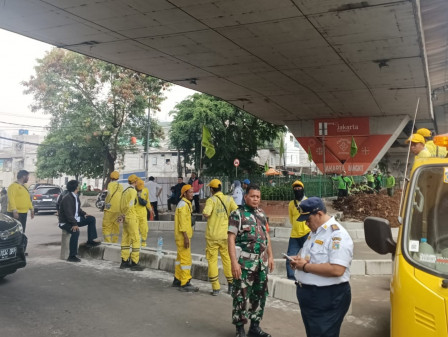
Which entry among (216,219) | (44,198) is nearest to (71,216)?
(216,219)

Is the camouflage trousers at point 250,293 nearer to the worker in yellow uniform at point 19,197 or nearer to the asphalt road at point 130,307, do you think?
the asphalt road at point 130,307

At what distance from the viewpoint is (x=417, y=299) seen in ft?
8.24

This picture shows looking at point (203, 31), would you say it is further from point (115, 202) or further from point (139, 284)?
point (139, 284)

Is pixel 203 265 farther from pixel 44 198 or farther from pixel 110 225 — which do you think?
pixel 44 198

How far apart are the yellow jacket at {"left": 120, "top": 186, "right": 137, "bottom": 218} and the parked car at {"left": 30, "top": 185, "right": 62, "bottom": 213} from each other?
1686 cm

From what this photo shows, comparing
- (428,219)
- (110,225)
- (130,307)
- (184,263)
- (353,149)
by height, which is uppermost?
(353,149)

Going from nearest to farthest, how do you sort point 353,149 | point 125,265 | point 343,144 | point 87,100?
point 125,265 → point 353,149 → point 343,144 → point 87,100

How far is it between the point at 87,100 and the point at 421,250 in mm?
27647

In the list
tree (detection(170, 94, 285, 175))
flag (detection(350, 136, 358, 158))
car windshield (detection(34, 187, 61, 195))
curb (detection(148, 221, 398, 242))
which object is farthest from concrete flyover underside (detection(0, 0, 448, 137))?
car windshield (detection(34, 187, 61, 195))

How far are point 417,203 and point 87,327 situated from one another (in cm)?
391

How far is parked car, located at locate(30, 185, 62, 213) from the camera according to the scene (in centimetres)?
2317

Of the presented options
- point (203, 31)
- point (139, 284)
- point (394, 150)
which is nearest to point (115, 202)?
point (139, 284)

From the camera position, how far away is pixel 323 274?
306 cm

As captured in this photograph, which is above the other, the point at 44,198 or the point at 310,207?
the point at 310,207
